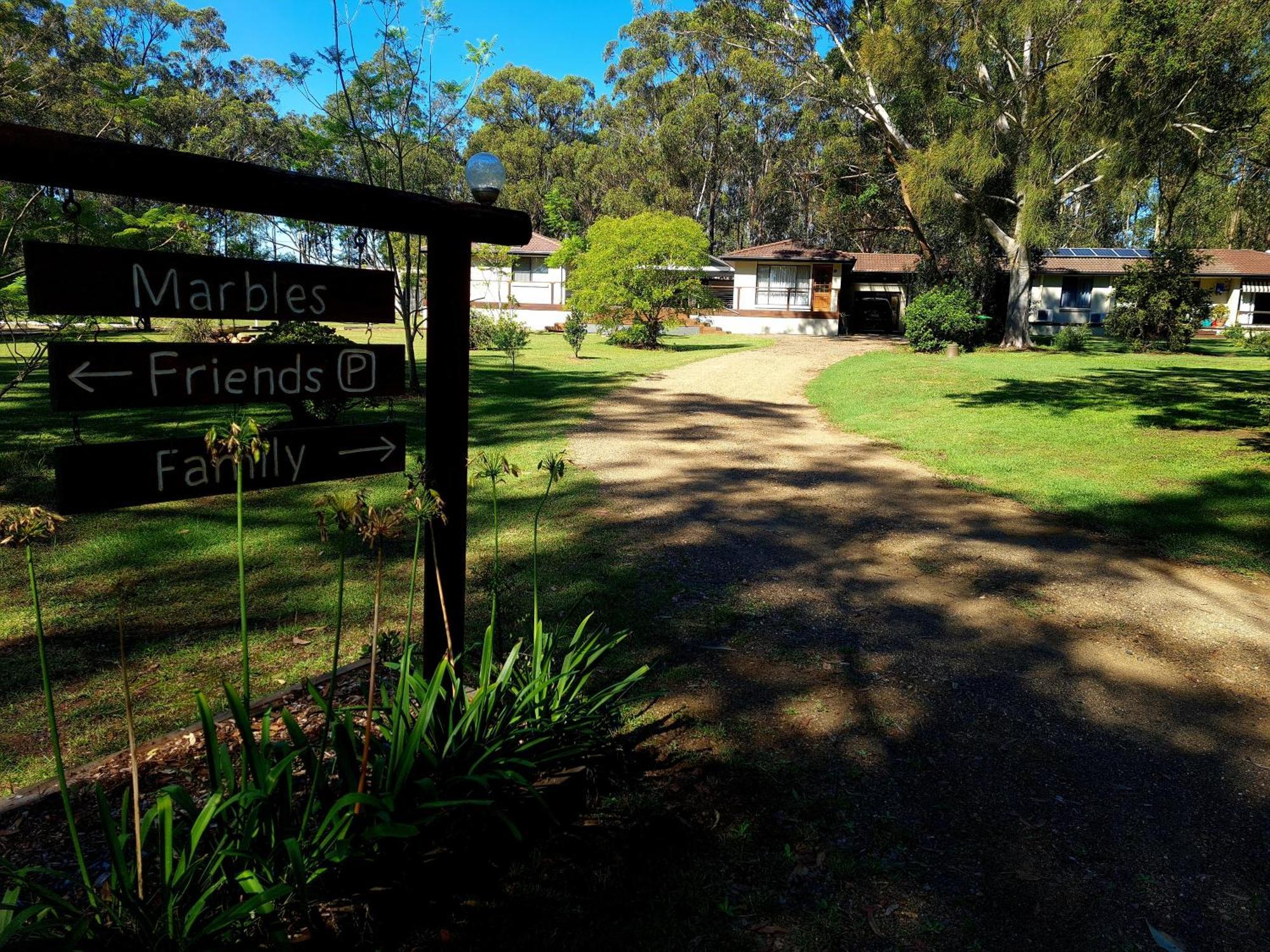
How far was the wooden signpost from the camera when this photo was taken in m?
1.96

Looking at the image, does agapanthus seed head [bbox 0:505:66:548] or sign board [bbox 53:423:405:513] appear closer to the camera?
agapanthus seed head [bbox 0:505:66:548]

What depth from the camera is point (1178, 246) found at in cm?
2364

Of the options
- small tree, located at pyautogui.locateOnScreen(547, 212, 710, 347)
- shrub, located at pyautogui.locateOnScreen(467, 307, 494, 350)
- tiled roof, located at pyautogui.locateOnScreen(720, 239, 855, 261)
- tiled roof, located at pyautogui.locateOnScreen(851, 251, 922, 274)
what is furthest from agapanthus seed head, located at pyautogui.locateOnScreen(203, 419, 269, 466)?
tiled roof, located at pyautogui.locateOnScreen(851, 251, 922, 274)

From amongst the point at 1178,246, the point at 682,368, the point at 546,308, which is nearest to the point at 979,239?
the point at 1178,246

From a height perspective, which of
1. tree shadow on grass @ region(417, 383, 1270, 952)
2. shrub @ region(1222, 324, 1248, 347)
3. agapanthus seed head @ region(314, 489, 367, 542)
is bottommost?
tree shadow on grass @ region(417, 383, 1270, 952)

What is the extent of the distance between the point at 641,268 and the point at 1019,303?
12070 millimetres

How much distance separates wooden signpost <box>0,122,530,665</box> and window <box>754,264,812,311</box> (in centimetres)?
3586

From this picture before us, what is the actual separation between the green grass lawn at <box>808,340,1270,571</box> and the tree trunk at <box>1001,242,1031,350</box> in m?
6.29

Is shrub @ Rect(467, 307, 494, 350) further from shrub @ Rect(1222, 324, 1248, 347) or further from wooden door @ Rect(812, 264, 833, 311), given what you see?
wooden door @ Rect(812, 264, 833, 311)

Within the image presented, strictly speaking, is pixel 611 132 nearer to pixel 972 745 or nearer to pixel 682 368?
pixel 682 368

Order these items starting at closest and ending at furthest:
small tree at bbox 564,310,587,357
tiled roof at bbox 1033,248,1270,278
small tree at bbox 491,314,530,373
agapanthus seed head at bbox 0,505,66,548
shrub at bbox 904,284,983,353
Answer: agapanthus seed head at bbox 0,505,66,548
small tree at bbox 491,314,530,373
small tree at bbox 564,310,587,357
shrub at bbox 904,284,983,353
tiled roof at bbox 1033,248,1270,278

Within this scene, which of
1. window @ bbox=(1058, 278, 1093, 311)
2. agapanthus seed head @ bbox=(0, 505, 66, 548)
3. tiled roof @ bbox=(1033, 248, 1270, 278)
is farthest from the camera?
window @ bbox=(1058, 278, 1093, 311)

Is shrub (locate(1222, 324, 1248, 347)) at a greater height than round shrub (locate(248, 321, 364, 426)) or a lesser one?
greater

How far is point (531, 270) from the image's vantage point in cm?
4112
